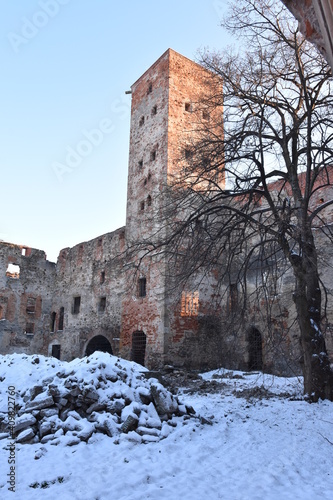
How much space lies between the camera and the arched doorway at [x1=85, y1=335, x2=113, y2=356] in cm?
1958

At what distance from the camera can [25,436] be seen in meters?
5.50

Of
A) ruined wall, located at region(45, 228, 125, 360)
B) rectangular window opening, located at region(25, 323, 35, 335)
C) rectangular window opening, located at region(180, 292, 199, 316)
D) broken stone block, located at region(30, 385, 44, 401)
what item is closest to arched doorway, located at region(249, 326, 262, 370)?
rectangular window opening, located at region(180, 292, 199, 316)

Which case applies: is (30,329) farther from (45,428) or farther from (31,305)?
(45,428)

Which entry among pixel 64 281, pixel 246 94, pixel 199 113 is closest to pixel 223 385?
pixel 246 94

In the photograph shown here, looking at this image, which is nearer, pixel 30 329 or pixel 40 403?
pixel 40 403

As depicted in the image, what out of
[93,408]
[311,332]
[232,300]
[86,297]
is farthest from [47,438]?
[86,297]

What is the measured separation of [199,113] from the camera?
57.9 feet

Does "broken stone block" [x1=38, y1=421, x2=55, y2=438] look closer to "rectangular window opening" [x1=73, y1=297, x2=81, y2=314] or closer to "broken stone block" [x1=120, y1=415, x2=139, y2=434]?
"broken stone block" [x1=120, y1=415, x2=139, y2=434]

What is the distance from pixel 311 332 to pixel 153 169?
11604mm

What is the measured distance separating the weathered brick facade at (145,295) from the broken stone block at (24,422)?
16.4 feet

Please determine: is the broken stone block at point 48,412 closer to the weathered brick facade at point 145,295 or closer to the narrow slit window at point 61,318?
the weathered brick facade at point 145,295

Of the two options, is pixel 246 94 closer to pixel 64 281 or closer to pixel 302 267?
pixel 302 267

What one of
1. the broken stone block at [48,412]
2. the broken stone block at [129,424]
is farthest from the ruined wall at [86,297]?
the broken stone block at [129,424]

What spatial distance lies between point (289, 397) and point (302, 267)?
2727 mm
